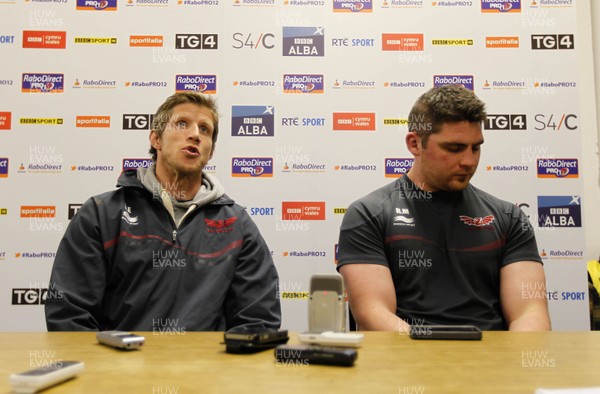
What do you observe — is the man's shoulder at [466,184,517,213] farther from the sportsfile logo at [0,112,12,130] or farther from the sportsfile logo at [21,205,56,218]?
the sportsfile logo at [0,112,12,130]

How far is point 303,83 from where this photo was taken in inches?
131

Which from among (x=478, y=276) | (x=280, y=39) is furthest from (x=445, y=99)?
(x=280, y=39)

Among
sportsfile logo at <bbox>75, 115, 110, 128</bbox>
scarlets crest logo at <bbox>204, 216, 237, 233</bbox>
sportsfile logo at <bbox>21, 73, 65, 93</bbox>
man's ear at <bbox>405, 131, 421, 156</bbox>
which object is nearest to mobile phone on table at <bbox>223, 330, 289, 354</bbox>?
scarlets crest logo at <bbox>204, 216, 237, 233</bbox>

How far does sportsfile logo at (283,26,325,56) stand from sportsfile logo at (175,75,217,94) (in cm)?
53

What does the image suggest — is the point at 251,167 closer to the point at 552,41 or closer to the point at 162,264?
the point at 162,264

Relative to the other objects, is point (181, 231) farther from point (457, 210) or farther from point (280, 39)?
point (280, 39)

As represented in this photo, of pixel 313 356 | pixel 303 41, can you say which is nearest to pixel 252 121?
pixel 303 41

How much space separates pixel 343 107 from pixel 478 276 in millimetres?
1772

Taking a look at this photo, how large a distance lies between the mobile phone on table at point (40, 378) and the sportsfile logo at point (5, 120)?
2957 mm

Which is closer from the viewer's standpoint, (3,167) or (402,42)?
(3,167)

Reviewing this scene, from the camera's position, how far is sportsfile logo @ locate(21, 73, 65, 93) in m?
3.26

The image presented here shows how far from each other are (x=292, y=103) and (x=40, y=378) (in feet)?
9.12

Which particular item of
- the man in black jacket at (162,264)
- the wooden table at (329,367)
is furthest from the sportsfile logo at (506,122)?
the wooden table at (329,367)

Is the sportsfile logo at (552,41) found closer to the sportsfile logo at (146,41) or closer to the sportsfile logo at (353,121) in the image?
the sportsfile logo at (353,121)
